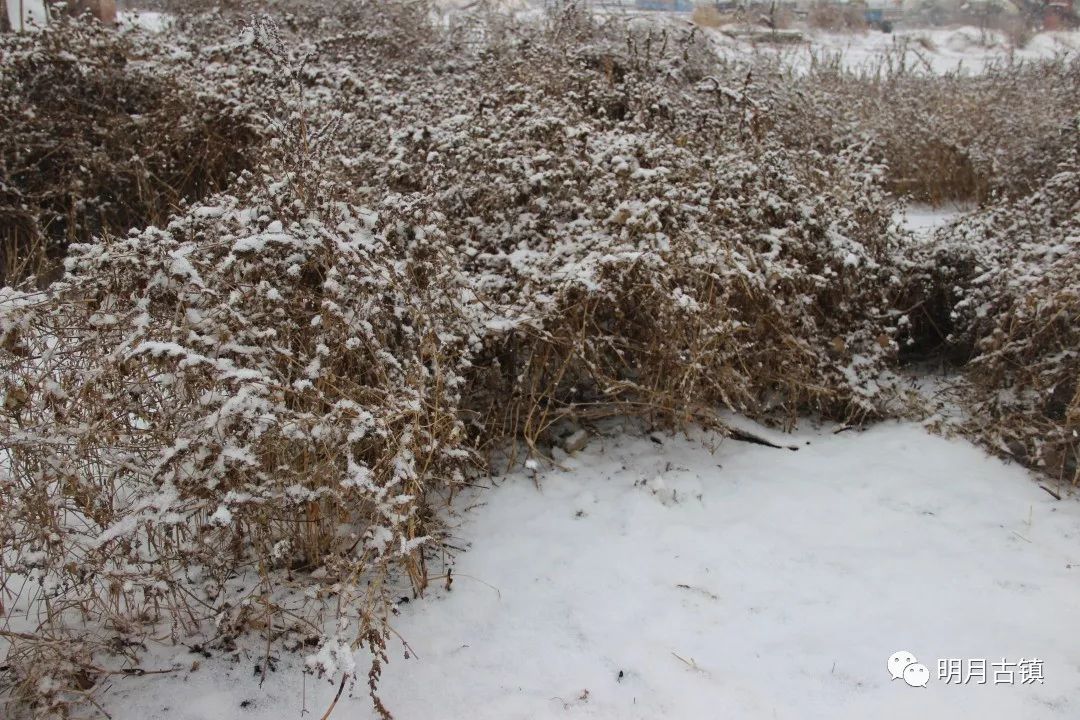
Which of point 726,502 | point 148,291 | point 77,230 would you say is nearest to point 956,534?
point 726,502

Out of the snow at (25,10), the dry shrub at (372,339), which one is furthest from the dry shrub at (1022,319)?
the snow at (25,10)

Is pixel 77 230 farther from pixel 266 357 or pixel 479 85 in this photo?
pixel 266 357

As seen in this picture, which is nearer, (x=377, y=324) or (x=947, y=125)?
(x=377, y=324)

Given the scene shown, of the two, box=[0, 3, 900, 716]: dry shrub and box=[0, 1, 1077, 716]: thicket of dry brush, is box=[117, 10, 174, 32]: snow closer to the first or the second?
box=[0, 1, 1077, 716]: thicket of dry brush

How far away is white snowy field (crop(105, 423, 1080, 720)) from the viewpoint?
2279 mm

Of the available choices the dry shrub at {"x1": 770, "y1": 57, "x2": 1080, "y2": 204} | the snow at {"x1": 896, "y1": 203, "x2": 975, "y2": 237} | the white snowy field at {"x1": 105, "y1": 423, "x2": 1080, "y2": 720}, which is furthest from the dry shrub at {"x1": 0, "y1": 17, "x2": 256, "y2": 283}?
the snow at {"x1": 896, "y1": 203, "x2": 975, "y2": 237}

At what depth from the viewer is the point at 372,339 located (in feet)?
8.57

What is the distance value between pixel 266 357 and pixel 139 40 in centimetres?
409

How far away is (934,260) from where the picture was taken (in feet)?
14.5

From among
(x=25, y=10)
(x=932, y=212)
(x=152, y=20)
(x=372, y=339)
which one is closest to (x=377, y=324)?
(x=372, y=339)

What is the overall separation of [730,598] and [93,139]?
4682mm

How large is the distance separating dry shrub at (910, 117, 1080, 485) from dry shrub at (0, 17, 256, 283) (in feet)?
13.9

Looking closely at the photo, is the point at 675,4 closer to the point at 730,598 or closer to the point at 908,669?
the point at 730,598

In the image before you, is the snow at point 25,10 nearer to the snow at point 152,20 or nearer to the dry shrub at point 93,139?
the snow at point 152,20
